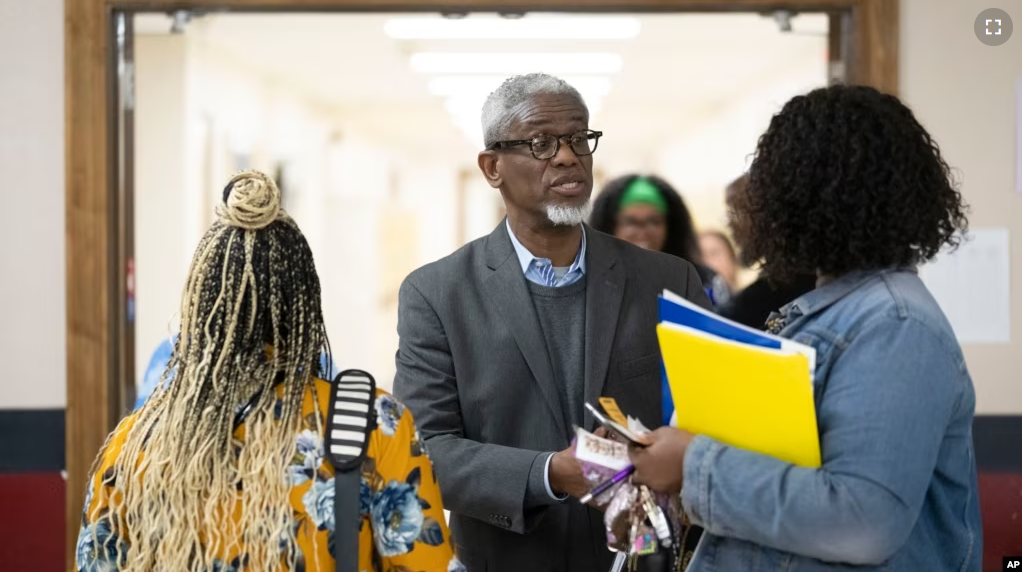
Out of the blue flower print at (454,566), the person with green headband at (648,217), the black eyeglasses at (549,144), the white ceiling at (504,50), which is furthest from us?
the white ceiling at (504,50)

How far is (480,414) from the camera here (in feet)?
6.57

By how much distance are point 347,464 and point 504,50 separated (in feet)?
19.1

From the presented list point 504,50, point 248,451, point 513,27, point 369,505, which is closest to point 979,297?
point 369,505

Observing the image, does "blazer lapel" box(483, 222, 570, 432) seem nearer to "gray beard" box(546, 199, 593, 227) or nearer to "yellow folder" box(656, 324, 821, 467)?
"gray beard" box(546, 199, 593, 227)

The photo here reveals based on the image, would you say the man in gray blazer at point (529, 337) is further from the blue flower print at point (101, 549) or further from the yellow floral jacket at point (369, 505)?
→ the blue flower print at point (101, 549)

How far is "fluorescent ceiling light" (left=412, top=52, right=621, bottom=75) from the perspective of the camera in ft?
23.4

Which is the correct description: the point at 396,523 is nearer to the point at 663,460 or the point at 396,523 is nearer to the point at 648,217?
the point at 663,460

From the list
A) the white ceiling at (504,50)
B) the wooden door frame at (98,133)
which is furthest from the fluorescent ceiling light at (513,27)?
the wooden door frame at (98,133)

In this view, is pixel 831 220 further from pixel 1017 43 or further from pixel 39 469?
pixel 39 469

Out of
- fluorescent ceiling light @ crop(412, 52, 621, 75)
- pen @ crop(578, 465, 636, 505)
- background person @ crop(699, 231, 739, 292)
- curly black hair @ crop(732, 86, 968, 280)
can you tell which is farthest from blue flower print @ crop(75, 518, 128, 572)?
fluorescent ceiling light @ crop(412, 52, 621, 75)

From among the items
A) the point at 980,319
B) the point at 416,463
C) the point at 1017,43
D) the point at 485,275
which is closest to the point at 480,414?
the point at 485,275

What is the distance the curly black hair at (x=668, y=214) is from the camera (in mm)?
3629

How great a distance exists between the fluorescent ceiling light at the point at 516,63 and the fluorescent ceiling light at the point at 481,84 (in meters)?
0.20

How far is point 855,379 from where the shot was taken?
1.25 meters
